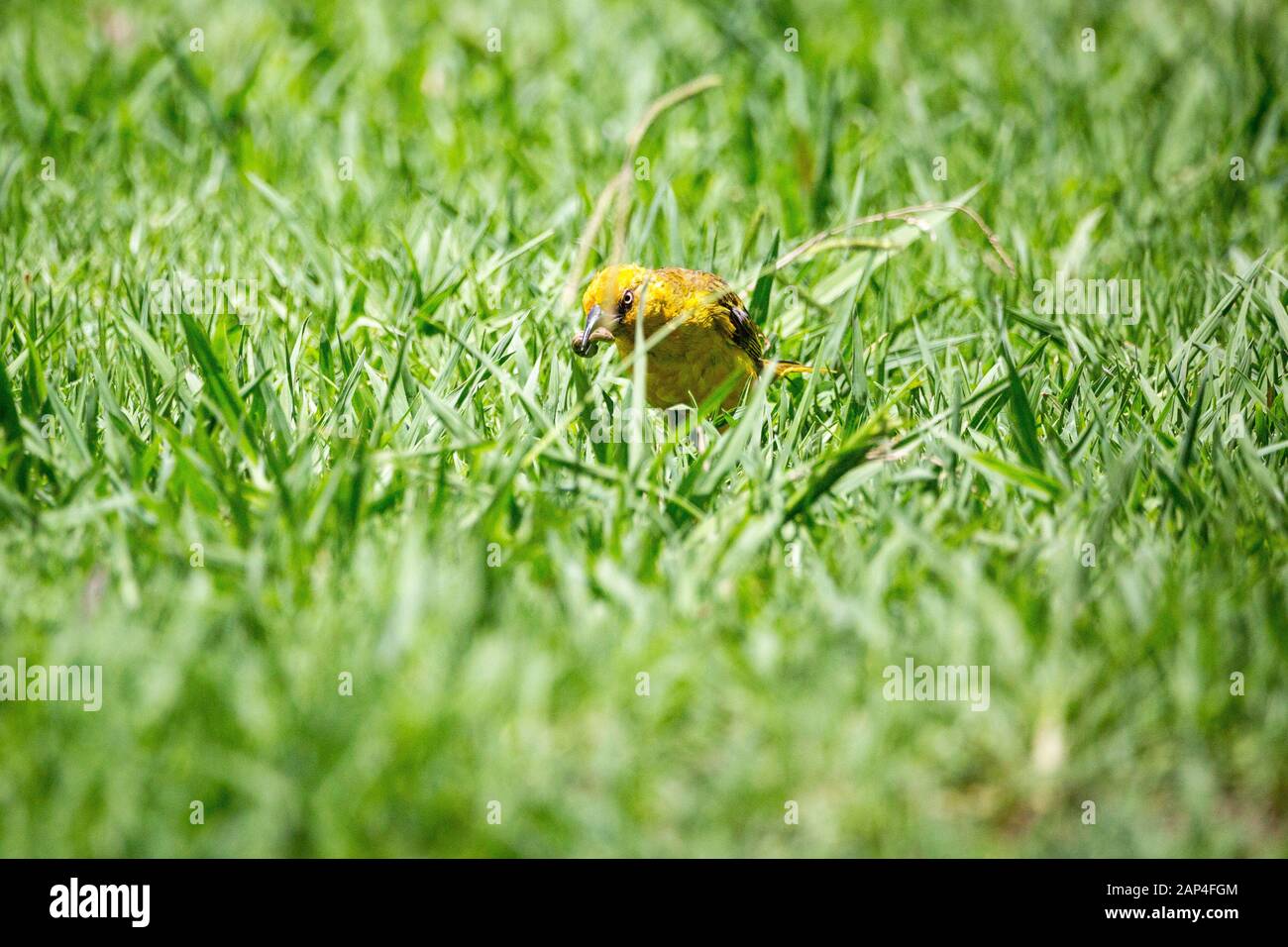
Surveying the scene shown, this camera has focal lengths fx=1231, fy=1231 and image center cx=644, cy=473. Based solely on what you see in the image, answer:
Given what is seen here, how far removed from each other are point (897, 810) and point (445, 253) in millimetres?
2694

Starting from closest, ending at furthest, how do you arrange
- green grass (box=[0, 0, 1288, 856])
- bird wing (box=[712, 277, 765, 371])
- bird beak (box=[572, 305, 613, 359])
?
1. green grass (box=[0, 0, 1288, 856])
2. bird beak (box=[572, 305, 613, 359])
3. bird wing (box=[712, 277, 765, 371])

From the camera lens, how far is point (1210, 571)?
2.37 m

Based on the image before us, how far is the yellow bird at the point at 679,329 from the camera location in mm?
3328

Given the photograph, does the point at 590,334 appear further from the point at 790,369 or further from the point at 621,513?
the point at 621,513

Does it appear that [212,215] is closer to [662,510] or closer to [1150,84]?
[662,510]

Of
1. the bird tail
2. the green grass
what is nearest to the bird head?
the green grass

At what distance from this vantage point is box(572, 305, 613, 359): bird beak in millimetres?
3277

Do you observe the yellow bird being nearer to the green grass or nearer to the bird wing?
the bird wing

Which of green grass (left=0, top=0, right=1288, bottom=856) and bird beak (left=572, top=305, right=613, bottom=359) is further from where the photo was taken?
bird beak (left=572, top=305, right=613, bottom=359)

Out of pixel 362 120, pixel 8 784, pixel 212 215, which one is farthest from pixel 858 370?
pixel 362 120

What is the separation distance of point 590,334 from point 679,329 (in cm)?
28

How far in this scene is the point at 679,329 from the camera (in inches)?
135

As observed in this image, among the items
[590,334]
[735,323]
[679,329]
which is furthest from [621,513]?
[735,323]

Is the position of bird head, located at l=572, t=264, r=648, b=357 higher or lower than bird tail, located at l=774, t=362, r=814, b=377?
higher
